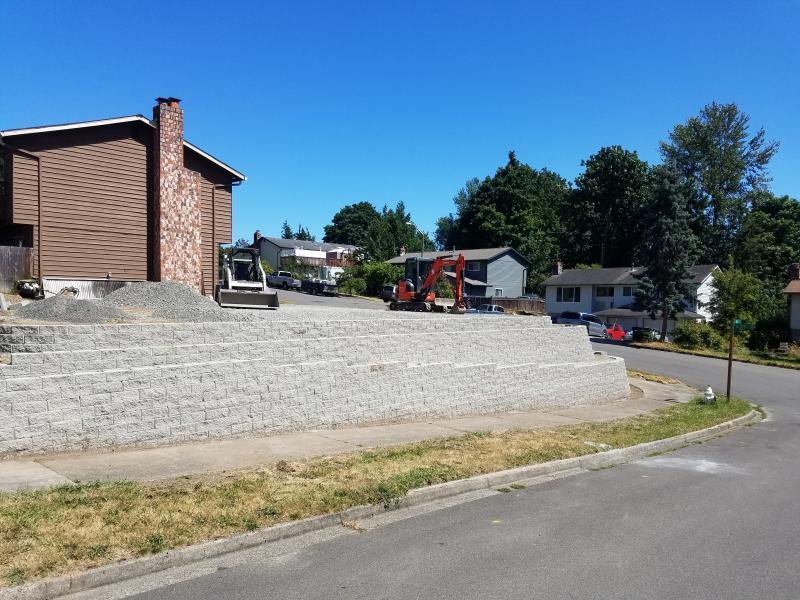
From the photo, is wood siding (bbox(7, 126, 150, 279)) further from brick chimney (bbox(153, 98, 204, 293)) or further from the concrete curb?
the concrete curb

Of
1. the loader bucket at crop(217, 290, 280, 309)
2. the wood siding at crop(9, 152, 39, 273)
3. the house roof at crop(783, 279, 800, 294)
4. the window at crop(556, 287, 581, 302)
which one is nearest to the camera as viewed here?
the loader bucket at crop(217, 290, 280, 309)

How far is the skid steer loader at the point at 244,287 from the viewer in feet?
57.7

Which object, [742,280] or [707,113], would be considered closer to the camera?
[742,280]

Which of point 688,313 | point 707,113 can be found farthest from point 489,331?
point 707,113

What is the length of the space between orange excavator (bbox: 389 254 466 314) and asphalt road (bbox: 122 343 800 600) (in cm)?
2247

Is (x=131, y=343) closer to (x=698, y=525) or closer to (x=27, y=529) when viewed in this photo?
(x=27, y=529)

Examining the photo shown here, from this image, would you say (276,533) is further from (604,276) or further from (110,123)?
(604,276)

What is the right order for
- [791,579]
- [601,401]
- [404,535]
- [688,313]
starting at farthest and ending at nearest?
[688,313] < [601,401] < [404,535] < [791,579]

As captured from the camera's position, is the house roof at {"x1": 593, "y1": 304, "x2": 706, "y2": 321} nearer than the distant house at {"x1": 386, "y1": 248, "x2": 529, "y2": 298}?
Yes

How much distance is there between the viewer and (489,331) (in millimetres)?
15359

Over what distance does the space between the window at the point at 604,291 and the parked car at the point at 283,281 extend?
26408 millimetres

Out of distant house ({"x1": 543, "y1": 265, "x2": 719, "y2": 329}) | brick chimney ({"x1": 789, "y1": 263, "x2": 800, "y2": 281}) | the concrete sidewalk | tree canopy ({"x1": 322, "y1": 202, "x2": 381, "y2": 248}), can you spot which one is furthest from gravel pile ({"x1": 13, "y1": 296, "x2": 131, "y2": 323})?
tree canopy ({"x1": 322, "y1": 202, "x2": 381, "y2": 248})

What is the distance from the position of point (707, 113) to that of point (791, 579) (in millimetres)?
68705

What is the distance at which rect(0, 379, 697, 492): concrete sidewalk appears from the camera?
7559mm
